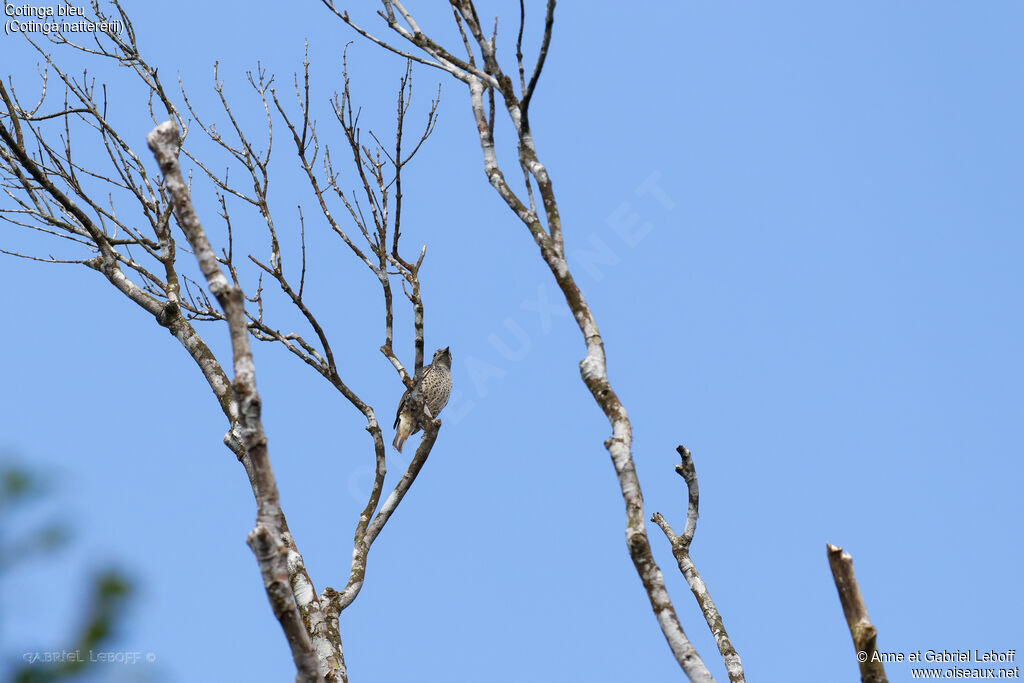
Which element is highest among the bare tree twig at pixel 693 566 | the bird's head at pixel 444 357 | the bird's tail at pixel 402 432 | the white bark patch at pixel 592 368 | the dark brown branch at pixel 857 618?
the bird's head at pixel 444 357

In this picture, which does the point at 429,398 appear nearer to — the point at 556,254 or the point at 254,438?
the point at 556,254

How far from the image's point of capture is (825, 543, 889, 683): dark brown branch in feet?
9.57

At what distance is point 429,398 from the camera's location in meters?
8.42

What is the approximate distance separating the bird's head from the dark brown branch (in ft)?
19.9

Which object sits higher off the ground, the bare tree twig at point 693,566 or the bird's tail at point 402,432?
the bird's tail at point 402,432

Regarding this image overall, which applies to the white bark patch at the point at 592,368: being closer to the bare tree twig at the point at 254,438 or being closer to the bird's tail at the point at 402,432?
the bare tree twig at the point at 254,438

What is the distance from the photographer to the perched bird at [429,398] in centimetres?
737

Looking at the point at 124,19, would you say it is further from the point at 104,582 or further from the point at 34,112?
the point at 104,582

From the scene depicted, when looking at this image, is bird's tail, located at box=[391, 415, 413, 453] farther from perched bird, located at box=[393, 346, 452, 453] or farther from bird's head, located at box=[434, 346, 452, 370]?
bird's head, located at box=[434, 346, 452, 370]

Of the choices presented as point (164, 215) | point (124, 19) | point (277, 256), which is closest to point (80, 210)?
point (164, 215)

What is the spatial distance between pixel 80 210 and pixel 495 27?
8.22ft

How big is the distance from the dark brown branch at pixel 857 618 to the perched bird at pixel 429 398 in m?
3.81

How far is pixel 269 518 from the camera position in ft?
9.16

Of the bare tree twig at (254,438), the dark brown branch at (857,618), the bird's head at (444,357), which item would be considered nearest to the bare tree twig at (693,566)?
the dark brown branch at (857,618)
